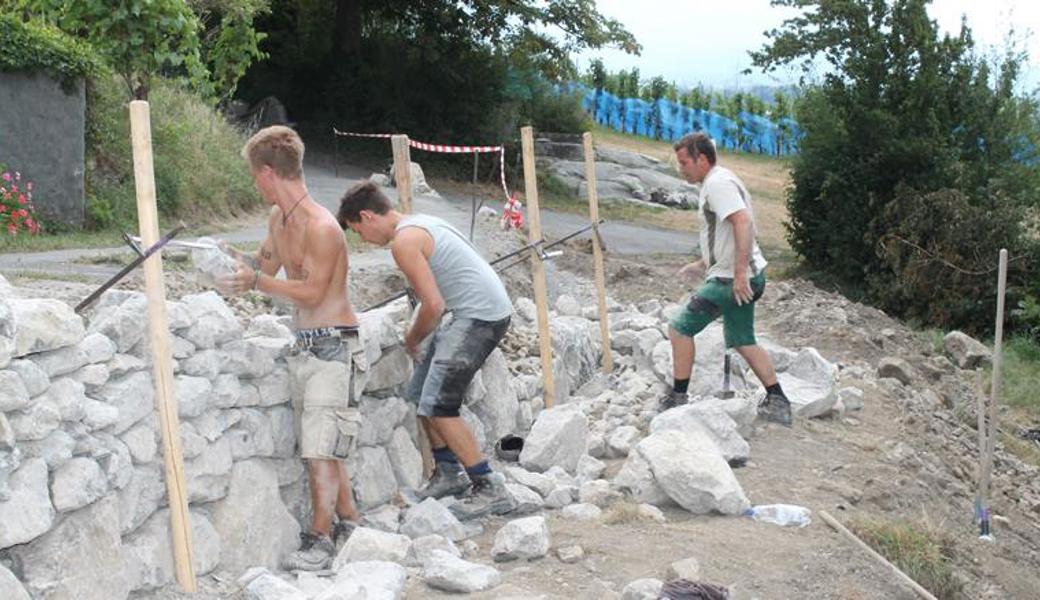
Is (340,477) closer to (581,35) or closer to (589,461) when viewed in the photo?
(589,461)

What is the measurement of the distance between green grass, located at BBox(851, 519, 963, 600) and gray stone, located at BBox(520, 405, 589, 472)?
1.68 m

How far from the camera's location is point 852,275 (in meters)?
20.8

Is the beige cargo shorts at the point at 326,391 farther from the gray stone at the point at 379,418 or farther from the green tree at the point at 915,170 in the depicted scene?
the green tree at the point at 915,170

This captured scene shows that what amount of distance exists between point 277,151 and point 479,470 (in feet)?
6.62

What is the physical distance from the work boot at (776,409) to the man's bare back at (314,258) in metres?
3.40

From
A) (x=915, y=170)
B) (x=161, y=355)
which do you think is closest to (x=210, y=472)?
(x=161, y=355)

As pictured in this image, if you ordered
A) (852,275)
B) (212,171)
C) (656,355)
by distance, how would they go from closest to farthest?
1. (656,355)
2. (212,171)
3. (852,275)

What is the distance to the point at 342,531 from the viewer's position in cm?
614

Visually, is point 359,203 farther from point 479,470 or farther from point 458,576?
point 458,576

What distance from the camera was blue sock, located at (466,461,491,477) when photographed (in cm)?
659

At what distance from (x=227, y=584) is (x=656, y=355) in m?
4.37

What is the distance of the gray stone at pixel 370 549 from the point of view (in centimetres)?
566

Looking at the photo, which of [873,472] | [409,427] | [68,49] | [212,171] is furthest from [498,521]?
[212,171]

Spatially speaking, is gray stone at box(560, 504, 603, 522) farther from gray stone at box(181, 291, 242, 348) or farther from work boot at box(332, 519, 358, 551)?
gray stone at box(181, 291, 242, 348)
